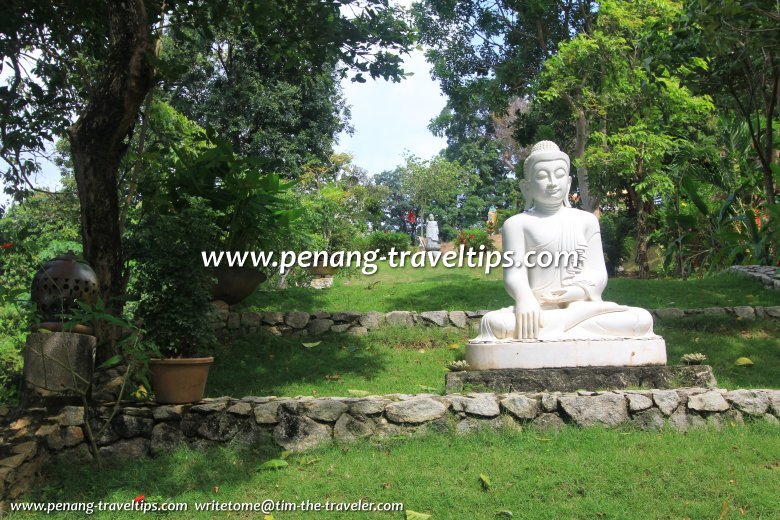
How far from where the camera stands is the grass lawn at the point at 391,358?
6.64 metres

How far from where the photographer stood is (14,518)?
4.27m

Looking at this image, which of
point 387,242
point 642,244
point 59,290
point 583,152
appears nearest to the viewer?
point 59,290

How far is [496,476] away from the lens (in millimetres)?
4484

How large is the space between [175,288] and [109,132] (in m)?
1.59

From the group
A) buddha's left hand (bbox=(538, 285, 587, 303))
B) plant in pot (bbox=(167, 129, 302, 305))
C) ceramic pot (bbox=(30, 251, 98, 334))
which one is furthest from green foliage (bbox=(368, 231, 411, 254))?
ceramic pot (bbox=(30, 251, 98, 334))

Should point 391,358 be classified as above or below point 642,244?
below

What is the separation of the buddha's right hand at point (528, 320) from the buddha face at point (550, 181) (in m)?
1.14

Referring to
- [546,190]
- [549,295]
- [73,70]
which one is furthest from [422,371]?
[73,70]

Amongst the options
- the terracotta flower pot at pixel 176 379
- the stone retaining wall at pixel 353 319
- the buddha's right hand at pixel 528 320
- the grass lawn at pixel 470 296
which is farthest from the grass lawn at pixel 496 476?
the grass lawn at pixel 470 296

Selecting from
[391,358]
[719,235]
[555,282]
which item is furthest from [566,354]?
[719,235]

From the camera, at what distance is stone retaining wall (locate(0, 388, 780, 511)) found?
529 cm

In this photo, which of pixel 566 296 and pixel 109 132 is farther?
pixel 566 296

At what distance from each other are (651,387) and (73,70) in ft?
28.0

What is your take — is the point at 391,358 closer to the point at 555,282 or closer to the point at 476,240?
the point at 555,282
